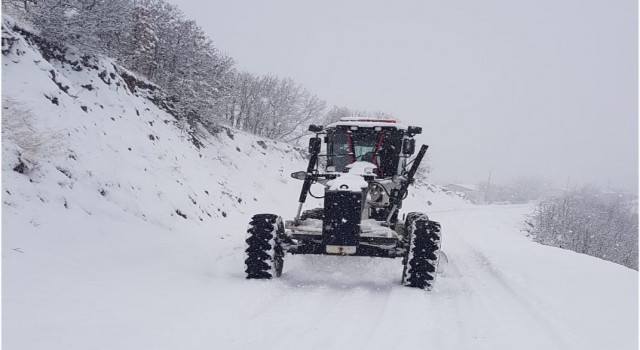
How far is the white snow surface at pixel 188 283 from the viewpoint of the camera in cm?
366

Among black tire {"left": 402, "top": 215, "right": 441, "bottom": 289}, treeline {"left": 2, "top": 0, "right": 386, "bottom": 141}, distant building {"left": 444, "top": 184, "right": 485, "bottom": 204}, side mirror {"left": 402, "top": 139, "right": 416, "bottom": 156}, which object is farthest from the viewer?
distant building {"left": 444, "top": 184, "right": 485, "bottom": 204}

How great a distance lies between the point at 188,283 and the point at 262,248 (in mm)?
1054

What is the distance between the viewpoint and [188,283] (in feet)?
17.5

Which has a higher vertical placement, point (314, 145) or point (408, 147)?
point (408, 147)

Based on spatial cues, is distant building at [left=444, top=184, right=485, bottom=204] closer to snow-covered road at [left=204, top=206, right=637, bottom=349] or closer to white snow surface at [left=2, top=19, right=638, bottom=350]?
white snow surface at [left=2, top=19, right=638, bottom=350]

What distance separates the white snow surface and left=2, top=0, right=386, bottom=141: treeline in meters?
2.80

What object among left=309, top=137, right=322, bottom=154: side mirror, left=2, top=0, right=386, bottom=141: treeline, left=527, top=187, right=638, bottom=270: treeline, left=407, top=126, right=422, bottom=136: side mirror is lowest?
left=527, top=187, right=638, bottom=270: treeline

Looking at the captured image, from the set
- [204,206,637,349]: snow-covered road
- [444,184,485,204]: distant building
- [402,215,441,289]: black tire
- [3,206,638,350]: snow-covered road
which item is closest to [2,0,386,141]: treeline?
[3,206,638,350]: snow-covered road

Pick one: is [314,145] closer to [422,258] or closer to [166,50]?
[422,258]

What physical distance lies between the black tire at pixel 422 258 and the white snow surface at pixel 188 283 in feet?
0.61

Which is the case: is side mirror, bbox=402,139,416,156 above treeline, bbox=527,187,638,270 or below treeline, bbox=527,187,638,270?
above

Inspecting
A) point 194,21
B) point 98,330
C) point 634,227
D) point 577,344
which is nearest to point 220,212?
point 98,330

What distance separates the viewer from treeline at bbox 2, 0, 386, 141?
1234cm

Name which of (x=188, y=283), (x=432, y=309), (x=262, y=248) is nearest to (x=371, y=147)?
(x=262, y=248)
